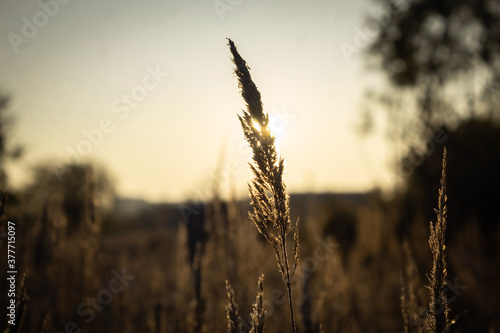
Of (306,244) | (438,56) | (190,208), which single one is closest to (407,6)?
(438,56)

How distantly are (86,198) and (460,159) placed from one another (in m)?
9.57

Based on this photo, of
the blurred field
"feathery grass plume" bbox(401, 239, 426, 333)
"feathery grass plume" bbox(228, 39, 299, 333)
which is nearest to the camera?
"feathery grass plume" bbox(228, 39, 299, 333)

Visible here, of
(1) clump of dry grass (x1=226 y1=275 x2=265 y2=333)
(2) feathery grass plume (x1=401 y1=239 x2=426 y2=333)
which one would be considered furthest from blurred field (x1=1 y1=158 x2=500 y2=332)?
(1) clump of dry grass (x1=226 y1=275 x2=265 y2=333)

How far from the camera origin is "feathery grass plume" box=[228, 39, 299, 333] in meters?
1.39

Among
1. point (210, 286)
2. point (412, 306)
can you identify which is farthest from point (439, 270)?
point (210, 286)

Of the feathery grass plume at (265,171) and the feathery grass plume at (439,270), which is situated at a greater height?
the feathery grass plume at (265,171)

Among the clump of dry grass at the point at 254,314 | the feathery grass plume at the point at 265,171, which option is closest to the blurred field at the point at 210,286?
the clump of dry grass at the point at 254,314

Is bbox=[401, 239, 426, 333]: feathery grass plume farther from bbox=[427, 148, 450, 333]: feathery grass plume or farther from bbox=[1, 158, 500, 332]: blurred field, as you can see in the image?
bbox=[1, 158, 500, 332]: blurred field

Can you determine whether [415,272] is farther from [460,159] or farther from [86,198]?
[460,159]

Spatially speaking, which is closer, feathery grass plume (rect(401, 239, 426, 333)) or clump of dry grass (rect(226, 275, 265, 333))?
clump of dry grass (rect(226, 275, 265, 333))

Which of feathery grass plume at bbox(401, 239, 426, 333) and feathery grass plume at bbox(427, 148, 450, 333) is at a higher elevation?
feathery grass plume at bbox(427, 148, 450, 333)

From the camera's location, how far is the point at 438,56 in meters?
14.9

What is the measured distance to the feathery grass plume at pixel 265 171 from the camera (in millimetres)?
1393

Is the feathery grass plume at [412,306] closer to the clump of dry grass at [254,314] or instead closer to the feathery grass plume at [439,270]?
the feathery grass plume at [439,270]
